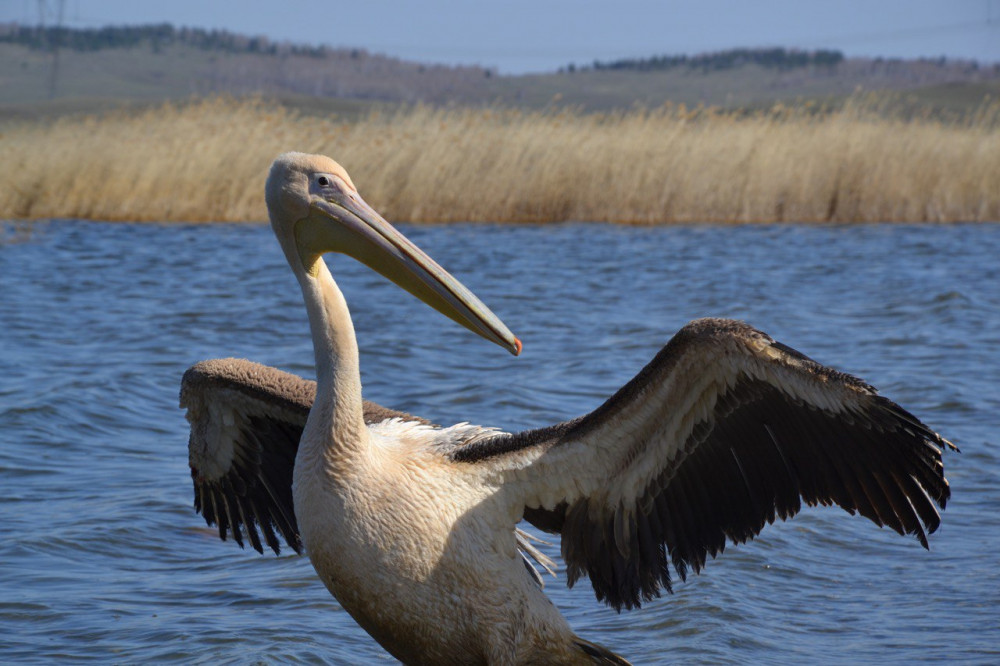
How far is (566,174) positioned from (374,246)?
12.1m

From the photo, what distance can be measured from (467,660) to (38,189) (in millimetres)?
13396

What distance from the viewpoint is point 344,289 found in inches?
448

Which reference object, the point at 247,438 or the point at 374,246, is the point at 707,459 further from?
the point at 247,438

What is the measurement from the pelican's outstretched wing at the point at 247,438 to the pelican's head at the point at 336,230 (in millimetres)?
684

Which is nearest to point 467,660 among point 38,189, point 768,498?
point 768,498

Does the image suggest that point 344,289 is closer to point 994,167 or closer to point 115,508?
point 115,508

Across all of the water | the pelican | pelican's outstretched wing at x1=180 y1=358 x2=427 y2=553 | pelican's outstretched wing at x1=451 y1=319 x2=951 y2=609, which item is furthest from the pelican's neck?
the water

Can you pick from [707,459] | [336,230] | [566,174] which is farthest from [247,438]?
[566,174]

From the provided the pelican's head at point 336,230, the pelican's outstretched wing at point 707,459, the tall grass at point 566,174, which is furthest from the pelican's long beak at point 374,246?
the tall grass at point 566,174

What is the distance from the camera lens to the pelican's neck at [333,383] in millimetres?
3318

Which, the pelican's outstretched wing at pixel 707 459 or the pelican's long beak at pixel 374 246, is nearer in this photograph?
the pelican's outstretched wing at pixel 707 459

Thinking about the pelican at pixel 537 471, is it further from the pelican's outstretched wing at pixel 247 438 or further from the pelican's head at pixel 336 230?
the pelican's outstretched wing at pixel 247 438

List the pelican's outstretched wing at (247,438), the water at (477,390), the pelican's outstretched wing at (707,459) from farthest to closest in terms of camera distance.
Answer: the water at (477,390), the pelican's outstretched wing at (247,438), the pelican's outstretched wing at (707,459)

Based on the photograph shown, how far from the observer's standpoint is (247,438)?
4344mm
